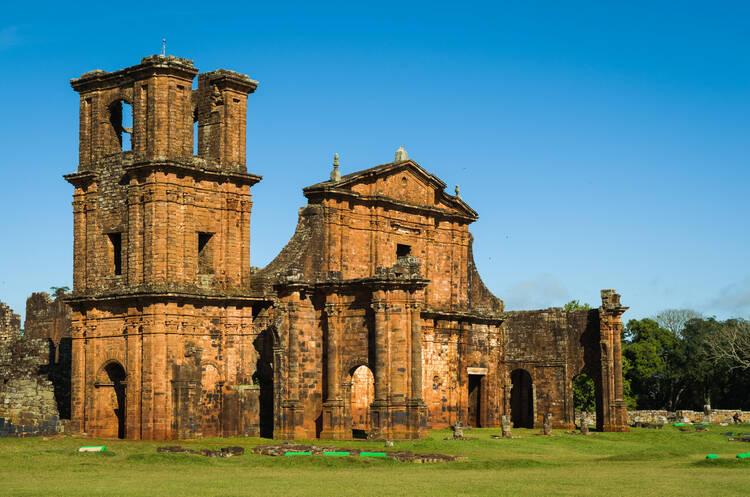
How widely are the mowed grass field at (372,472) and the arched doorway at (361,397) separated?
14.1 feet

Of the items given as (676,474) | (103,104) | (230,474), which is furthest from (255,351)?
(676,474)

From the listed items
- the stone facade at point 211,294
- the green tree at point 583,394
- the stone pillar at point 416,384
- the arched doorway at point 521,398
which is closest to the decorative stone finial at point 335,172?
the stone facade at point 211,294

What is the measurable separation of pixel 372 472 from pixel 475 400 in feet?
69.2

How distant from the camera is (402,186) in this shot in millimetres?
43625

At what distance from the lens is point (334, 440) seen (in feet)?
117

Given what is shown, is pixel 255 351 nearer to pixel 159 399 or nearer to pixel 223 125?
pixel 159 399

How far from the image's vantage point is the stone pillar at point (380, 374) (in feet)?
116

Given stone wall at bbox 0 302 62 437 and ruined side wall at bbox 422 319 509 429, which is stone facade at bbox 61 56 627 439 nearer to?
stone wall at bbox 0 302 62 437

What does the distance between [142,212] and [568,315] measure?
20.5 meters

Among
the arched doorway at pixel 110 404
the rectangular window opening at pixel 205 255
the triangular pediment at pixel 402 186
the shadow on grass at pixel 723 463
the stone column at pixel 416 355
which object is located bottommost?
the shadow on grass at pixel 723 463

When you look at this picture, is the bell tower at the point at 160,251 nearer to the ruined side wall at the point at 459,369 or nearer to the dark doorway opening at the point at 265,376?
the dark doorway opening at the point at 265,376

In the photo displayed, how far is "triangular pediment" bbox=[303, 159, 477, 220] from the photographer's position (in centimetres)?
4091

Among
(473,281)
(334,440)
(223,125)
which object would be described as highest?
(223,125)

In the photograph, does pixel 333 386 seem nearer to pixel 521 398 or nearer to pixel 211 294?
pixel 211 294
